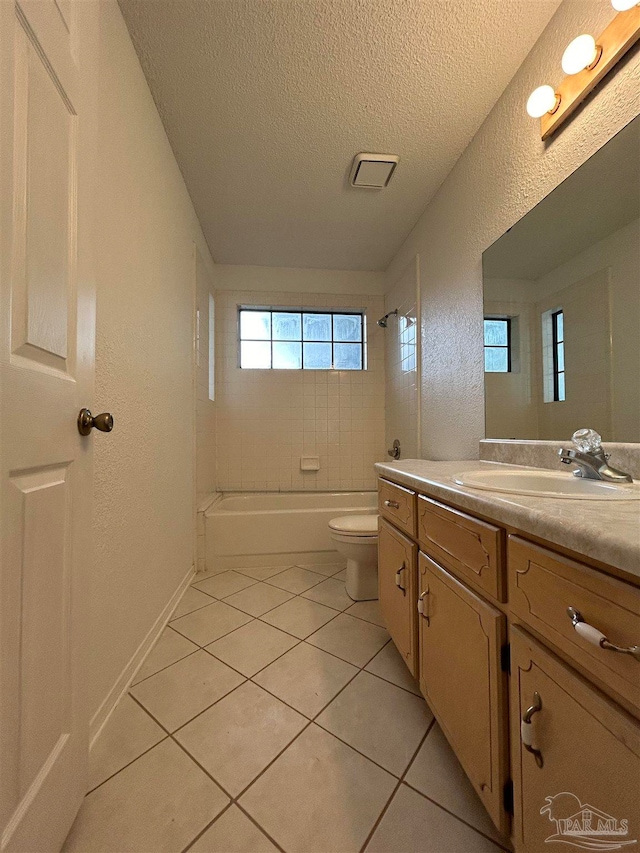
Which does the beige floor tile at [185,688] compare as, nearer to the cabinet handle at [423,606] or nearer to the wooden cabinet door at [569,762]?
the cabinet handle at [423,606]

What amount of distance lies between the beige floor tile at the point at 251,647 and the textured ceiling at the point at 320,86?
7.76 ft

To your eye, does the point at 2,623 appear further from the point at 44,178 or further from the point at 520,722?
the point at 520,722

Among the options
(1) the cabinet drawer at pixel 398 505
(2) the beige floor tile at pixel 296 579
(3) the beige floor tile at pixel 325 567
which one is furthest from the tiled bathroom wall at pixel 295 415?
(1) the cabinet drawer at pixel 398 505

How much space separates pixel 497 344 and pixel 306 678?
61.6 inches

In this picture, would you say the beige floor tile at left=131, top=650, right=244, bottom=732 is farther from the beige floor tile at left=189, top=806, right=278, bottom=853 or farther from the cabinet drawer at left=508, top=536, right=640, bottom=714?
the cabinet drawer at left=508, top=536, right=640, bottom=714

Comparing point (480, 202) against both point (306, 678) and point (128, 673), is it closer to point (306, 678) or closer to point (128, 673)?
point (306, 678)

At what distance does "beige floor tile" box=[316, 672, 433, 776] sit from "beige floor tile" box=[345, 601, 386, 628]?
429 mm

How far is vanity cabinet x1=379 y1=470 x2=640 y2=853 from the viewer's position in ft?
1.55

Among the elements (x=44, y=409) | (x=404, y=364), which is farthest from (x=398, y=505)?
(x=404, y=364)

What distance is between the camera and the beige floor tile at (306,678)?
121 centimetres

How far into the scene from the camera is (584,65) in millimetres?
1048

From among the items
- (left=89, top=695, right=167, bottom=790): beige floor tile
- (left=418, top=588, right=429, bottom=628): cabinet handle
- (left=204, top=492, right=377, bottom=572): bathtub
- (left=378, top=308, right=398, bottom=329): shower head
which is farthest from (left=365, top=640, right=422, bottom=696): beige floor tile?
(left=378, top=308, right=398, bottom=329): shower head

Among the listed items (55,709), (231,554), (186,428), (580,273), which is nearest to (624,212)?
(580,273)

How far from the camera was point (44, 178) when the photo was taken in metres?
0.65
